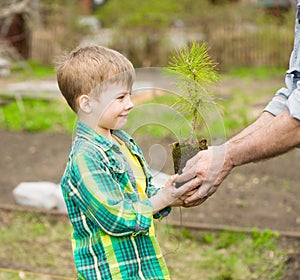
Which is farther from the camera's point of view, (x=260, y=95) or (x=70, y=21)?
(x=70, y=21)

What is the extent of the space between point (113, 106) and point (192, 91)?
0.31 metres

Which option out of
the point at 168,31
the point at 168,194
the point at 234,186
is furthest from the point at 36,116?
the point at 168,194

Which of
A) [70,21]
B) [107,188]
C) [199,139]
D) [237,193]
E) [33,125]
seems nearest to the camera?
[107,188]

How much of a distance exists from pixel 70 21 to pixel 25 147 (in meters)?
8.81

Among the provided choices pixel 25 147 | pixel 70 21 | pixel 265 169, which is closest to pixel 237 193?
pixel 265 169

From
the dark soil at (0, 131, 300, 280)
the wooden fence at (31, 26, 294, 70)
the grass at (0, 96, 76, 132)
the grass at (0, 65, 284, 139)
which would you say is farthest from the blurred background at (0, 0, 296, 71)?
the dark soil at (0, 131, 300, 280)

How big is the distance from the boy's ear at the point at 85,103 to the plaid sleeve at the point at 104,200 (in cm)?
15

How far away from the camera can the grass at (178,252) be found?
4758mm

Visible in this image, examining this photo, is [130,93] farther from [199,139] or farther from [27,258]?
[27,258]

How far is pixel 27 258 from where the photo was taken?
5.09 metres

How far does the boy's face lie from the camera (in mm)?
2354

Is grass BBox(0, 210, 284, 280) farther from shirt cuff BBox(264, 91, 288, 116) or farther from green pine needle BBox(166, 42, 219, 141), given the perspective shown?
green pine needle BBox(166, 42, 219, 141)

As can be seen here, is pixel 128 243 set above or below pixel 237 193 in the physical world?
above

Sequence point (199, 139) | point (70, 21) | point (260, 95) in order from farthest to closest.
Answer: point (70, 21)
point (260, 95)
point (199, 139)
